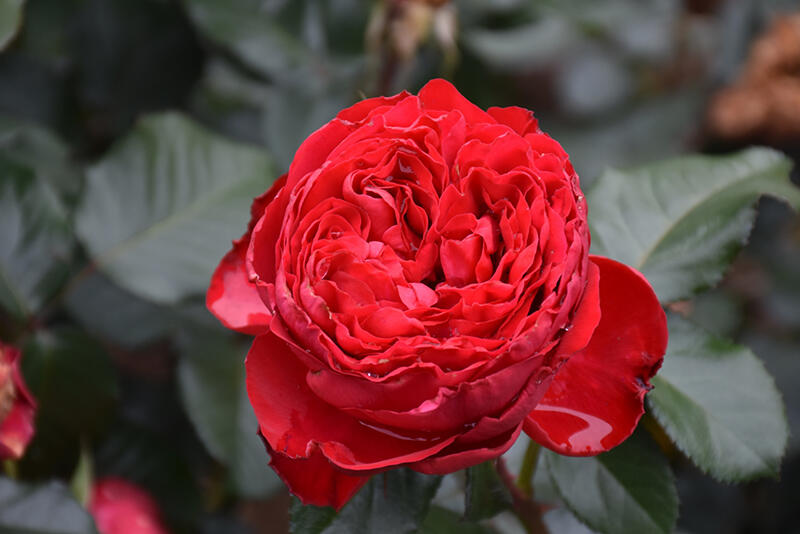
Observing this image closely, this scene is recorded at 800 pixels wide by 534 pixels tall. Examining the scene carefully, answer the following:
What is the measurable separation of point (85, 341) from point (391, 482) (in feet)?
1.33

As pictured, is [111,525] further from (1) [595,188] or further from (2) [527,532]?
(1) [595,188]

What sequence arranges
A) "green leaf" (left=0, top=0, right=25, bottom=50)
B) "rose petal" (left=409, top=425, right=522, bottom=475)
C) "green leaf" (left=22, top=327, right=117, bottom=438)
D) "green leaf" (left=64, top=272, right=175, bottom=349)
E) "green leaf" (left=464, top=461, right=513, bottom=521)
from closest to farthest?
1. "rose petal" (left=409, top=425, right=522, bottom=475)
2. "green leaf" (left=464, top=461, right=513, bottom=521)
3. "green leaf" (left=0, top=0, right=25, bottom=50)
4. "green leaf" (left=22, top=327, right=117, bottom=438)
5. "green leaf" (left=64, top=272, right=175, bottom=349)

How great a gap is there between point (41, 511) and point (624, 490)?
438 mm

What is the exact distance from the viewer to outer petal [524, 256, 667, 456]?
0.37m

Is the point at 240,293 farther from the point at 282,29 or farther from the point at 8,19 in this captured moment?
the point at 282,29

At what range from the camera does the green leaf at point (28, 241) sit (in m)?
0.67

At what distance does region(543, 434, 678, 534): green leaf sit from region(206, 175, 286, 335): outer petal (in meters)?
0.21

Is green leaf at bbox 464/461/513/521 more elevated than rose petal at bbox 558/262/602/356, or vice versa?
rose petal at bbox 558/262/602/356

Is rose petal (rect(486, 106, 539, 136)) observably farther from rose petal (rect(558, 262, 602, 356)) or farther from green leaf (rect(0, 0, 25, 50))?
green leaf (rect(0, 0, 25, 50))

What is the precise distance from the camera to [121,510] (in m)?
0.69

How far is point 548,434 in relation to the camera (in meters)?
0.36

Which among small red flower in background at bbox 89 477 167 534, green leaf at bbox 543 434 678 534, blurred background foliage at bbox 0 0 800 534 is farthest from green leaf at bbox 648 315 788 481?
small red flower in background at bbox 89 477 167 534

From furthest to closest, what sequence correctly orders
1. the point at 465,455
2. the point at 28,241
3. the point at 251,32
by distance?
the point at 251,32 → the point at 28,241 → the point at 465,455

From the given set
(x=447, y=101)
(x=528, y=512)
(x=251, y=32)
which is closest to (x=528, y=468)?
(x=528, y=512)
